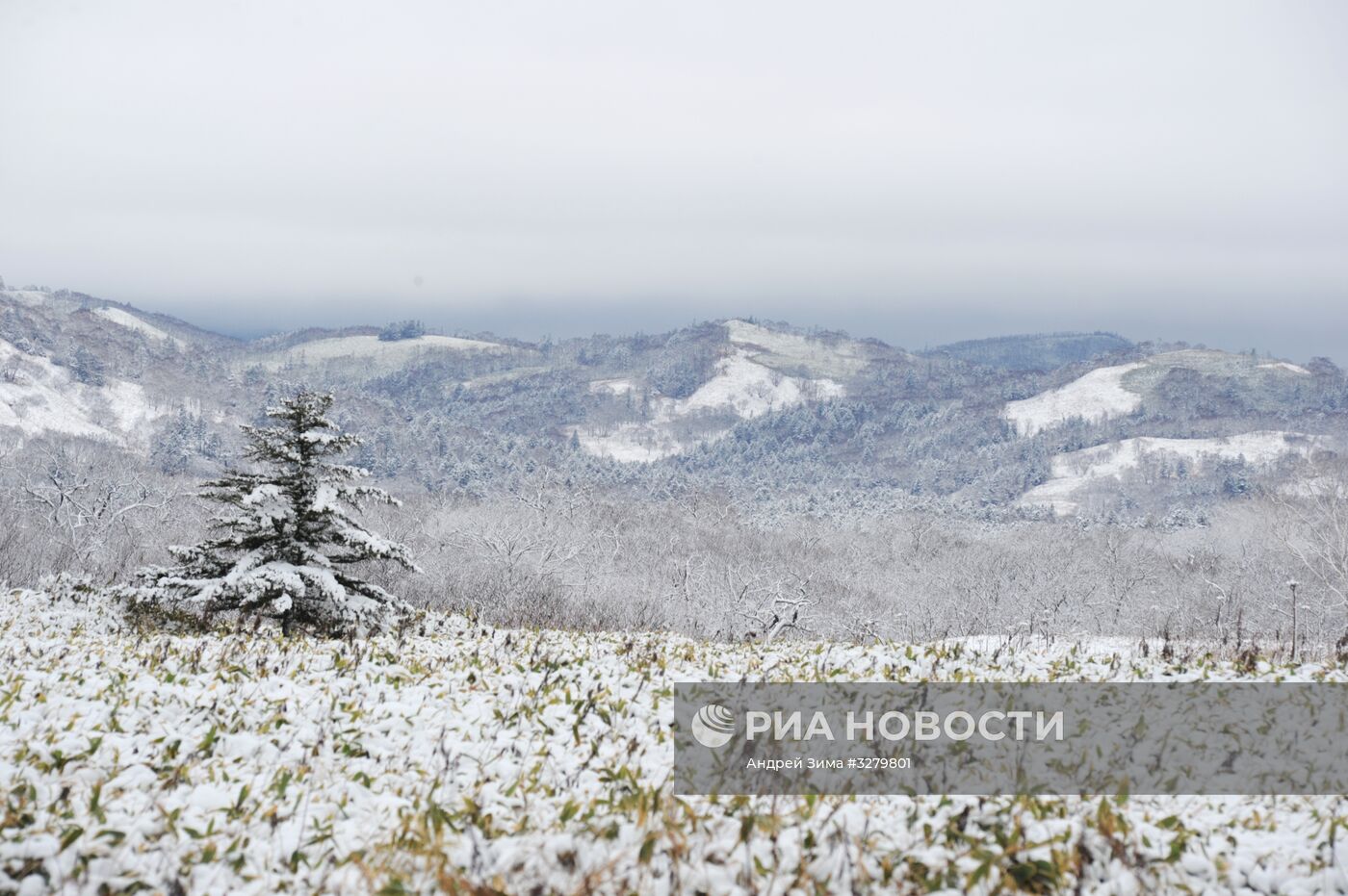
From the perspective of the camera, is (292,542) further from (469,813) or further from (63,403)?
(63,403)

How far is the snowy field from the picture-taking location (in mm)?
4746

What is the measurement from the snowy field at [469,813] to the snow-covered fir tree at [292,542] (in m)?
4.78

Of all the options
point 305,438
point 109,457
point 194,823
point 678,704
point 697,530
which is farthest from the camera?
point 109,457

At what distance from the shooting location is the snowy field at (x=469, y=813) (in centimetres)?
475

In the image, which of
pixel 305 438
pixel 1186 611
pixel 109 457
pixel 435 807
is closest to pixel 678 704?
pixel 435 807

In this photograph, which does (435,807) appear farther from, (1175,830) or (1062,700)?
(1062,700)

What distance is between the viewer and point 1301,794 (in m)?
5.92

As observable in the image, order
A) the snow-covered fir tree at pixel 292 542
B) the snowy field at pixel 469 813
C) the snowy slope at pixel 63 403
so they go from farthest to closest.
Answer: the snowy slope at pixel 63 403, the snow-covered fir tree at pixel 292 542, the snowy field at pixel 469 813

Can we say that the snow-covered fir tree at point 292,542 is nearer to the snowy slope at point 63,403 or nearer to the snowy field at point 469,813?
the snowy field at point 469,813

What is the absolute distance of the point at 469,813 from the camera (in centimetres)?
542

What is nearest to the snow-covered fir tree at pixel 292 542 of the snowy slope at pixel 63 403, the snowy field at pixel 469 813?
the snowy field at pixel 469 813

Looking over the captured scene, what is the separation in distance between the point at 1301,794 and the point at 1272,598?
208 feet

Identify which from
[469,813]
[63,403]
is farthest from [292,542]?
[63,403]

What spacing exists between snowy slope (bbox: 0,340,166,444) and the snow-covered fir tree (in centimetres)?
16226
